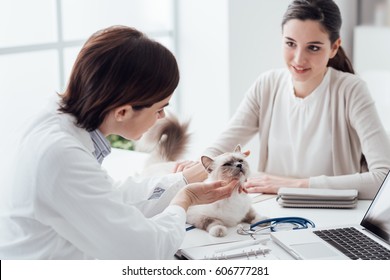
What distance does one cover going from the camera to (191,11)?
3.48 meters

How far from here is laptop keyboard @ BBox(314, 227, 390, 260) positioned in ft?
4.32

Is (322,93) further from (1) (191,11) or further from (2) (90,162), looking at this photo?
(1) (191,11)

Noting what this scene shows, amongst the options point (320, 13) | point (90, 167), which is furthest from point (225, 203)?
point (320, 13)

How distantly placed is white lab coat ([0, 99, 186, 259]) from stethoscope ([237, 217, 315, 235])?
0.28m

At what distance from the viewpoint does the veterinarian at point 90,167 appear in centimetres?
120

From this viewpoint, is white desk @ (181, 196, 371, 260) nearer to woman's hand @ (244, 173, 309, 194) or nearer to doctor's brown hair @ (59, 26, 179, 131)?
woman's hand @ (244, 173, 309, 194)

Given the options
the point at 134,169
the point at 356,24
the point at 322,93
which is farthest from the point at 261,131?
the point at 356,24

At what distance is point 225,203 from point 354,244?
0.36 m

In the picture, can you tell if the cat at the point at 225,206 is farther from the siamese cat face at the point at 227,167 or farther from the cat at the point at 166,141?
the cat at the point at 166,141

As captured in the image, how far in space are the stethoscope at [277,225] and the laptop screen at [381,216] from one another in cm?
14

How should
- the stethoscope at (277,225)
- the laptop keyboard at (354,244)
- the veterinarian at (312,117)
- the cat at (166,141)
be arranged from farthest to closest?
the cat at (166,141) → the veterinarian at (312,117) → the stethoscope at (277,225) → the laptop keyboard at (354,244)

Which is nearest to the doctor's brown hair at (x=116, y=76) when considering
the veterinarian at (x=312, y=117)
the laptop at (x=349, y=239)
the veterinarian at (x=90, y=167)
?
the veterinarian at (x=90, y=167)

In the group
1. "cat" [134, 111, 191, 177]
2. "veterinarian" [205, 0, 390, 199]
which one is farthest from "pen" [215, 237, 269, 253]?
"cat" [134, 111, 191, 177]
